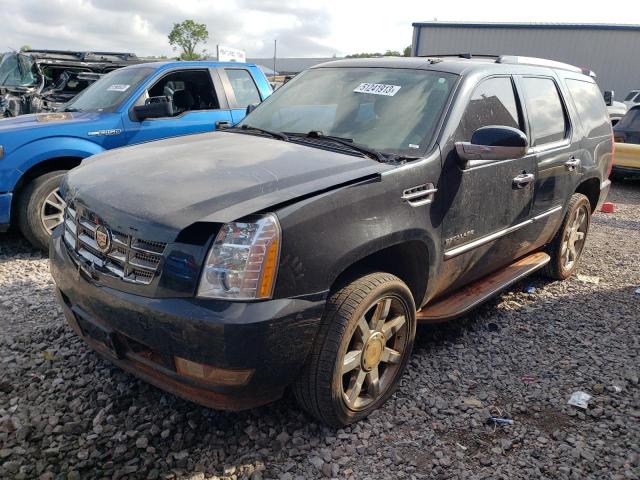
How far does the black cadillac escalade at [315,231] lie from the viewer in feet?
6.84

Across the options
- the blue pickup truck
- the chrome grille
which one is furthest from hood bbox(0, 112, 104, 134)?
the chrome grille

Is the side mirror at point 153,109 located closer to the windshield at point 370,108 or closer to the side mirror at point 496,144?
the windshield at point 370,108

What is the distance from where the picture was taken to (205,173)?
253cm

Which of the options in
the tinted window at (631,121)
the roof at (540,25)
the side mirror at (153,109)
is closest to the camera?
the side mirror at (153,109)

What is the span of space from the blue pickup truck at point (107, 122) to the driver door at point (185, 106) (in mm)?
10

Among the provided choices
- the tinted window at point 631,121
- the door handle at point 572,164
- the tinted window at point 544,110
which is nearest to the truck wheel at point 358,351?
the tinted window at point 544,110

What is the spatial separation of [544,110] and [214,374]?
3263 millimetres

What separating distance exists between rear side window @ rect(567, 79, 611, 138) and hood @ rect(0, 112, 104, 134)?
467 centimetres

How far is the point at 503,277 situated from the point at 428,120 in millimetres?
1512

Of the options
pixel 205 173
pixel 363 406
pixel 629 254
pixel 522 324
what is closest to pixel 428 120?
pixel 205 173

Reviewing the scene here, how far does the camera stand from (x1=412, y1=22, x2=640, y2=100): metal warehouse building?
25.5 m

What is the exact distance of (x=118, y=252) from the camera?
7.47 ft

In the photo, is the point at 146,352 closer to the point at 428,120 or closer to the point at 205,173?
the point at 205,173

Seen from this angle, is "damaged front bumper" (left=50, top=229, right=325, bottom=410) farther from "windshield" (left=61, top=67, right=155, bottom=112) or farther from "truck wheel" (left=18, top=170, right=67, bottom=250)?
"windshield" (left=61, top=67, right=155, bottom=112)
